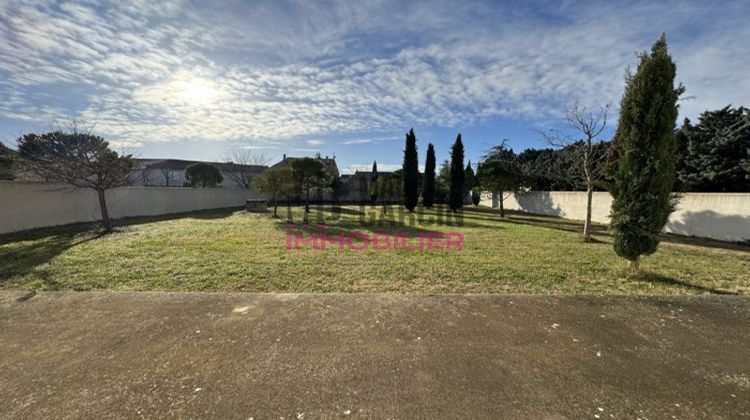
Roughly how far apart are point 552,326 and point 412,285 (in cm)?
190

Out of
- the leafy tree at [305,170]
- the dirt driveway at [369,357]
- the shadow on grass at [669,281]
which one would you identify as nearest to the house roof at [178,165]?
the leafy tree at [305,170]

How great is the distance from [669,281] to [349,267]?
5351 millimetres

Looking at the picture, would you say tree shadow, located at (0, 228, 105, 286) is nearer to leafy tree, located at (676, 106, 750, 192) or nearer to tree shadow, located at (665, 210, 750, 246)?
tree shadow, located at (665, 210, 750, 246)

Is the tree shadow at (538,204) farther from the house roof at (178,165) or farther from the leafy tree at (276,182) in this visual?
the house roof at (178,165)

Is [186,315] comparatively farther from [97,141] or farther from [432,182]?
[432,182]

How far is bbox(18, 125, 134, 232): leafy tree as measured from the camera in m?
9.34

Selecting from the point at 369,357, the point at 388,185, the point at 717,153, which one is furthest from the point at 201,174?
the point at 717,153

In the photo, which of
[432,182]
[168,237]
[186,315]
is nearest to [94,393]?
[186,315]

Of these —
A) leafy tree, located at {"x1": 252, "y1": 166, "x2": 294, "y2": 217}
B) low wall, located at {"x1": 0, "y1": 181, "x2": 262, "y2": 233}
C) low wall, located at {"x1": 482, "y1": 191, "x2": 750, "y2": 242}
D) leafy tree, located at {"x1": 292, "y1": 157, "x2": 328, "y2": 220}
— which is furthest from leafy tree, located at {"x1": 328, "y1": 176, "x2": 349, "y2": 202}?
low wall, located at {"x1": 482, "y1": 191, "x2": 750, "y2": 242}

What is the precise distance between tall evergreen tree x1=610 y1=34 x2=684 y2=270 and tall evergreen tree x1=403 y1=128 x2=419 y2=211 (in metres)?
13.8

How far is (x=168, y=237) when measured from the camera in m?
8.38

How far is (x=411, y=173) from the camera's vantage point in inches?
757

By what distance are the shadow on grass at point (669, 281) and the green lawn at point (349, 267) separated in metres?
0.02

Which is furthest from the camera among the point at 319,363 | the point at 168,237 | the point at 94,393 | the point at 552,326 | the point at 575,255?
the point at 168,237
